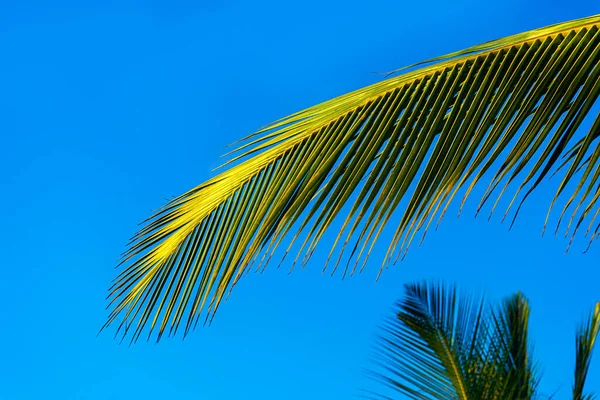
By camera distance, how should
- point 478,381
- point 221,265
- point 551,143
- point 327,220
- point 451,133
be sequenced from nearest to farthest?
point 551,143
point 451,133
point 327,220
point 221,265
point 478,381

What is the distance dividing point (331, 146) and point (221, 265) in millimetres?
375

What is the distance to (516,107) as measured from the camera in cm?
144

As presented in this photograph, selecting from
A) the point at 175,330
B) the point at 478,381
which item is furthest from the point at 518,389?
the point at 175,330

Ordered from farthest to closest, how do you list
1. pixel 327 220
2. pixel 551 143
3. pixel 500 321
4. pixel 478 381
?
1. pixel 500 321
2. pixel 478 381
3. pixel 327 220
4. pixel 551 143

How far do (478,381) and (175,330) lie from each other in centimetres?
495

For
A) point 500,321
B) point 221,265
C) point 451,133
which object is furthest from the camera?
point 500,321

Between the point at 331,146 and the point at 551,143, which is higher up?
the point at 331,146

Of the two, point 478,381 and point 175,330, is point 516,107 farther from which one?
point 478,381

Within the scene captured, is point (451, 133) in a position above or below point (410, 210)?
above

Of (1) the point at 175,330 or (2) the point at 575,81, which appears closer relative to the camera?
(2) the point at 575,81

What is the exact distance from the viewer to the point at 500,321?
22.5ft

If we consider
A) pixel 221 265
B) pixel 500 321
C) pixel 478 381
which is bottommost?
pixel 221 265

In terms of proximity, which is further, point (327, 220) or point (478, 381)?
point (478, 381)

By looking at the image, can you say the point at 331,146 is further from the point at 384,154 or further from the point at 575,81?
the point at 575,81
